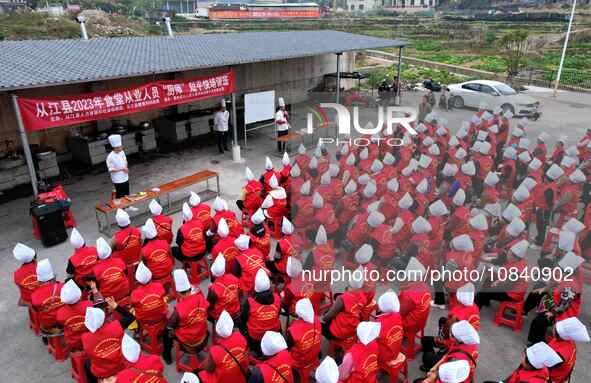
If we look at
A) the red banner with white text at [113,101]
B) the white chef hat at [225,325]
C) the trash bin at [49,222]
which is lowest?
the trash bin at [49,222]

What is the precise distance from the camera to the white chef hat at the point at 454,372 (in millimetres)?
3920

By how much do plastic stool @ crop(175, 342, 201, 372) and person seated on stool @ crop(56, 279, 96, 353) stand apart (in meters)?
1.21

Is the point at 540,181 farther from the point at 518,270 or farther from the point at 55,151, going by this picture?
the point at 55,151

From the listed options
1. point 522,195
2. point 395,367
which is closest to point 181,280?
point 395,367

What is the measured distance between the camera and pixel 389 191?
8.88 m

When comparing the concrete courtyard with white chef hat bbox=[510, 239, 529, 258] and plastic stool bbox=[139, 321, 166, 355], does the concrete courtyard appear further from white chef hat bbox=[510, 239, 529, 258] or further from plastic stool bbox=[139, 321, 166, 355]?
white chef hat bbox=[510, 239, 529, 258]

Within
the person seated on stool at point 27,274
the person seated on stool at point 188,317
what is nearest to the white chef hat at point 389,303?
the person seated on stool at point 188,317

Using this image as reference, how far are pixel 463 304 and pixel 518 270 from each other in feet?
5.72

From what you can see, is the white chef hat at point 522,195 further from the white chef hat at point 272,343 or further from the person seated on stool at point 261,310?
the white chef hat at point 272,343

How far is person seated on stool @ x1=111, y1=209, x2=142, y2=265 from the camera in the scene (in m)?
7.07

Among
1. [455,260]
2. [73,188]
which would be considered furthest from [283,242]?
[73,188]

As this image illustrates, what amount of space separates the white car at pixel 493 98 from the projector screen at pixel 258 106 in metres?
10.2

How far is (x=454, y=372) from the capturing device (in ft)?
12.8

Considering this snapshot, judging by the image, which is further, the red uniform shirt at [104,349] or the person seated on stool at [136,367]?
the red uniform shirt at [104,349]
